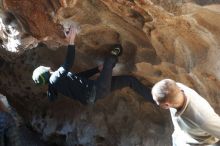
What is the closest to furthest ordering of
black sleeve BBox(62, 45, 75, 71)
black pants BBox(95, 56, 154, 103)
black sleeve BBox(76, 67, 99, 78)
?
black sleeve BBox(62, 45, 75, 71), black pants BBox(95, 56, 154, 103), black sleeve BBox(76, 67, 99, 78)

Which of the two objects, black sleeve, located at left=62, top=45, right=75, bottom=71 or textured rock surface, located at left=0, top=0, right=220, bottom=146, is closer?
textured rock surface, located at left=0, top=0, right=220, bottom=146

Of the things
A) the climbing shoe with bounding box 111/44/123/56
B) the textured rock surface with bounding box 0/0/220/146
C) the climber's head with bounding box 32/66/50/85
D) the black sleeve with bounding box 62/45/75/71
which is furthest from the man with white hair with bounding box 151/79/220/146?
the climbing shoe with bounding box 111/44/123/56

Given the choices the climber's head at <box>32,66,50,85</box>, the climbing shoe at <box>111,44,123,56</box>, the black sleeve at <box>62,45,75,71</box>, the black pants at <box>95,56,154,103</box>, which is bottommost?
the black pants at <box>95,56,154,103</box>

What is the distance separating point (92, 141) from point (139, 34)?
1775 millimetres

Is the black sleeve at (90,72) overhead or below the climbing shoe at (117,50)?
below

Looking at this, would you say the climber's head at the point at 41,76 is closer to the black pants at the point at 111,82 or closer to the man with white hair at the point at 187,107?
the black pants at the point at 111,82

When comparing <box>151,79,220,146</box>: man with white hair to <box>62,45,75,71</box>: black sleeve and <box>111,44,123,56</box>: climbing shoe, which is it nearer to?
<box>62,45,75,71</box>: black sleeve

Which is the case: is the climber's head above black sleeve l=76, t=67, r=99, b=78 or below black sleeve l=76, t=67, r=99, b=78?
above

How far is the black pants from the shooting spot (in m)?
3.99

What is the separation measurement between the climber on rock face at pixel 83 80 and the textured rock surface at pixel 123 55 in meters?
0.15

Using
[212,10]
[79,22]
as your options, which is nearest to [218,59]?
[212,10]

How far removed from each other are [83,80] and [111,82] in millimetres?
285

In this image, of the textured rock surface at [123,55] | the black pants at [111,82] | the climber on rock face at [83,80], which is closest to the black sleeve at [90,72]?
the climber on rock face at [83,80]

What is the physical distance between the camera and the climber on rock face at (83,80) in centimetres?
388
